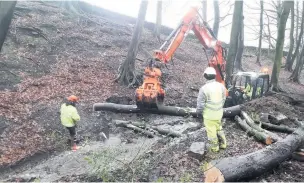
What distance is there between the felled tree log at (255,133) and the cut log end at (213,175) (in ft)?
9.27

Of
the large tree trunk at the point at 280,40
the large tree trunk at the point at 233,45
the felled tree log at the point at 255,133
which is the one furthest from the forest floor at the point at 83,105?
the large tree trunk at the point at 280,40

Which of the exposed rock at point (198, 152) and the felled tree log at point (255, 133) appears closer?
the exposed rock at point (198, 152)

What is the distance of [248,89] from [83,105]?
23.3ft

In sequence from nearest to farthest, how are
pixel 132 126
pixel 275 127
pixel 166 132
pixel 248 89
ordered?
pixel 275 127
pixel 166 132
pixel 132 126
pixel 248 89

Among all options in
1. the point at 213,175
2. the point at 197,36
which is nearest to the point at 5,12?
the point at 213,175

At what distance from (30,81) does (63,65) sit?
8.34ft

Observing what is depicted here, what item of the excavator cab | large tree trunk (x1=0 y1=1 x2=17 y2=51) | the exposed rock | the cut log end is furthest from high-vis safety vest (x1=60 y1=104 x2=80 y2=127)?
the excavator cab

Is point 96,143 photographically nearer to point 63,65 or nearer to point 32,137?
point 32,137

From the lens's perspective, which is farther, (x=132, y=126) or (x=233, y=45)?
(x=233, y=45)

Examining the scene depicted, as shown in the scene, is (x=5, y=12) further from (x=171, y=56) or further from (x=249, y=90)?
(x=249, y=90)

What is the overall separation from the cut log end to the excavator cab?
27.9ft

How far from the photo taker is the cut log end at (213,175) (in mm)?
5448

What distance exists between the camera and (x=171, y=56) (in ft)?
39.4

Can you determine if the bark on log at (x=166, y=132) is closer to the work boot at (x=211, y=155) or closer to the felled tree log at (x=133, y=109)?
the felled tree log at (x=133, y=109)
